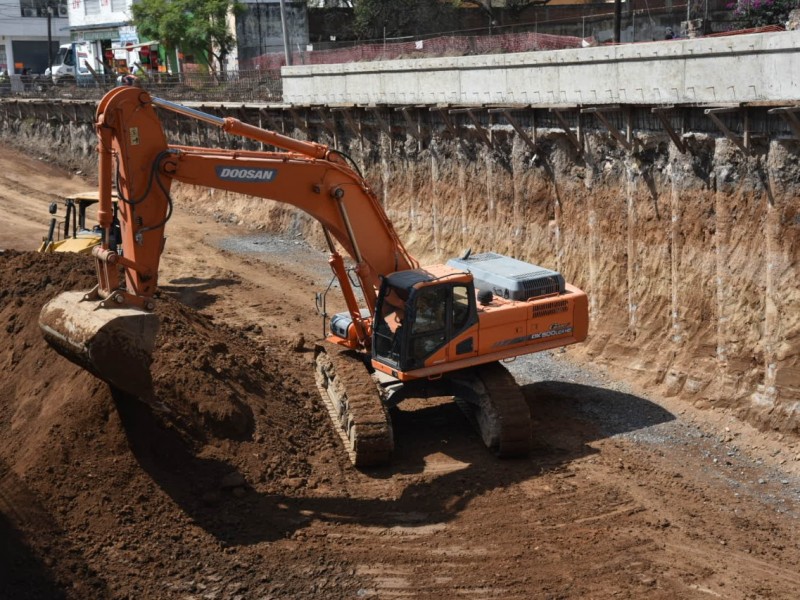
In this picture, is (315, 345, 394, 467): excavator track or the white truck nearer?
(315, 345, 394, 467): excavator track

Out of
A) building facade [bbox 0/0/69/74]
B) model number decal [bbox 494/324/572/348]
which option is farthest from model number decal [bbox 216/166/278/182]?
building facade [bbox 0/0/69/74]

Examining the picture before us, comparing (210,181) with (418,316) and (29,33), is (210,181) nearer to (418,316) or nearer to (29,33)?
(418,316)

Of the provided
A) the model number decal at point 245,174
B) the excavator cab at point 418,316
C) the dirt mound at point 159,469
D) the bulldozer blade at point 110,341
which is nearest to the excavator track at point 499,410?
the excavator cab at point 418,316

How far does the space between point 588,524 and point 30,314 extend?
380 inches

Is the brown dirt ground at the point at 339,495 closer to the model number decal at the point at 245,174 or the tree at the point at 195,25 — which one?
the model number decal at the point at 245,174

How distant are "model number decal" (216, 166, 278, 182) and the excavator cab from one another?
6.93ft

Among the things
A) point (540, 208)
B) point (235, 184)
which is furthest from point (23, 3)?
point (235, 184)

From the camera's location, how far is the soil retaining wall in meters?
14.4

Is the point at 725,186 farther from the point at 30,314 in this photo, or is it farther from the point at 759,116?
the point at 30,314

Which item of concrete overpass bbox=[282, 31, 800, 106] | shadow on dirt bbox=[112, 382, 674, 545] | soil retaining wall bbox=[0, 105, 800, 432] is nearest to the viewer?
shadow on dirt bbox=[112, 382, 674, 545]

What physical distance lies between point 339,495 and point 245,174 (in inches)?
167

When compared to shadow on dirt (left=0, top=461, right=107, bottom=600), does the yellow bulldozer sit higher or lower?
higher

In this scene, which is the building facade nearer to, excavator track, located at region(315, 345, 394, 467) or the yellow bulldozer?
the yellow bulldozer

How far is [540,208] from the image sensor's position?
65.4ft
